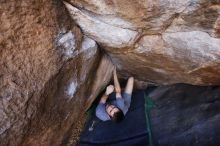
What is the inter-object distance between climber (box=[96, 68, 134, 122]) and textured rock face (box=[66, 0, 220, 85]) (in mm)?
461

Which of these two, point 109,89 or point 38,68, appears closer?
point 38,68

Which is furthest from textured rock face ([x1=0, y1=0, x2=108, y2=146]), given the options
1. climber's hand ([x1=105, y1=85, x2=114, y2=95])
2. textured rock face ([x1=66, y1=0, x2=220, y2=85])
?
climber's hand ([x1=105, y1=85, x2=114, y2=95])

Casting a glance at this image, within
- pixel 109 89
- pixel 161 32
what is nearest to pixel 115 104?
pixel 109 89

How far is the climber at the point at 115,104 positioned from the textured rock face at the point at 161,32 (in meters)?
0.46

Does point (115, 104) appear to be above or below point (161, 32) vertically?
below

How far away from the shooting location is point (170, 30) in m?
2.41

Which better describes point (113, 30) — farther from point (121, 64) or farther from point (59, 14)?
point (121, 64)

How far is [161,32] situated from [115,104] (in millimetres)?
1157

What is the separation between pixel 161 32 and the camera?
247cm

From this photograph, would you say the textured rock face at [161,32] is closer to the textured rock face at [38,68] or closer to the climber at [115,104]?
the textured rock face at [38,68]

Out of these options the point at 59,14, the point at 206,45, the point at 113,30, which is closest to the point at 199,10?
the point at 206,45

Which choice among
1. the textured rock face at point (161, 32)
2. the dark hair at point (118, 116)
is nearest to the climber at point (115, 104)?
the dark hair at point (118, 116)

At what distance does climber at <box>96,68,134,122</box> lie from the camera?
320 cm

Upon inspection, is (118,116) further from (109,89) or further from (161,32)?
(161,32)
